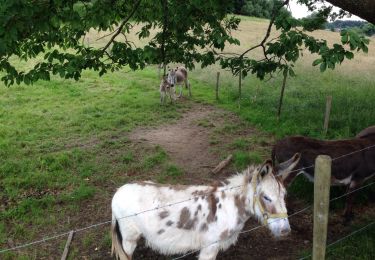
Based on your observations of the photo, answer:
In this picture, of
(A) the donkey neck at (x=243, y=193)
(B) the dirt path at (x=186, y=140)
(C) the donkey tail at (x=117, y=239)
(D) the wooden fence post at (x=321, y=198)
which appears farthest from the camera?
(B) the dirt path at (x=186, y=140)

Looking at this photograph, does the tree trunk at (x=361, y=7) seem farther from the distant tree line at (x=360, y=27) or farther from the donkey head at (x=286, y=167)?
the donkey head at (x=286, y=167)

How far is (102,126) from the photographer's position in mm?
11445

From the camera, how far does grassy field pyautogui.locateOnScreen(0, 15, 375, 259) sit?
6840 millimetres

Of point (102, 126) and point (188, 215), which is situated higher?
point (188, 215)

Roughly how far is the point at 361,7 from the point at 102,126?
27.9ft

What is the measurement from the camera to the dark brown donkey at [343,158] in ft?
20.2

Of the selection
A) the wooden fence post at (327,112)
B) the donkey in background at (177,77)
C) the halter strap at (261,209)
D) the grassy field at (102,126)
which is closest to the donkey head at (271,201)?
the halter strap at (261,209)

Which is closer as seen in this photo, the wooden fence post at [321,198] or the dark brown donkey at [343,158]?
the wooden fence post at [321,198]

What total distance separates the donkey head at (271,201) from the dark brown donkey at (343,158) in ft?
7.01

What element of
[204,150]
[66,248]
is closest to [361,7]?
[66,248]

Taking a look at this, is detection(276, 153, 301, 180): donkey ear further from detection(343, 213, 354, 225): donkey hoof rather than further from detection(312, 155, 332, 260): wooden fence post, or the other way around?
detection(343, 213, 354, 225): donkey hoof

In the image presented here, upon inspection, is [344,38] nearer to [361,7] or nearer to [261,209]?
[361,7]

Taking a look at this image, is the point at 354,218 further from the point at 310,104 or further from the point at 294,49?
the point at 310,104

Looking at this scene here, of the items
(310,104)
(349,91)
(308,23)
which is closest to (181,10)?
(308,23)
